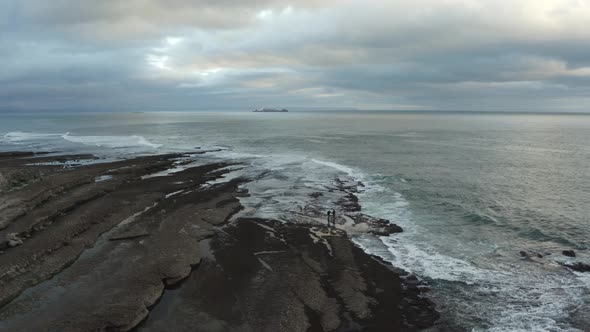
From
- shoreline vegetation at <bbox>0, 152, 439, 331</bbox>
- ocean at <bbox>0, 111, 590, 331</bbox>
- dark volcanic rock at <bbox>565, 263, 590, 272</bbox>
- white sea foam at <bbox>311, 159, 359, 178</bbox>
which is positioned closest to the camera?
shoreline vegetation at <bbox>0, 152, 439, 331</bbox>

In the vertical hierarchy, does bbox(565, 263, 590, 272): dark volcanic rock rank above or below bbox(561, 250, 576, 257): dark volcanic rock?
below

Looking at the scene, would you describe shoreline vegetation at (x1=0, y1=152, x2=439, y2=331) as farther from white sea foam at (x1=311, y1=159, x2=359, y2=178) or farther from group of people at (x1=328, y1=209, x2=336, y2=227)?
white sea foam at (x1=311, y1=159, x2=359, y2=178)

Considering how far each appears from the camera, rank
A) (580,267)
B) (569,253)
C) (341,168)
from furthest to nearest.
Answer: (341,168)
(569,253)
(580,267)

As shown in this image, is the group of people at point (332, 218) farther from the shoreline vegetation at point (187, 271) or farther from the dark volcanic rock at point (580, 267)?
the dark volcanic rock at point (580, 267)

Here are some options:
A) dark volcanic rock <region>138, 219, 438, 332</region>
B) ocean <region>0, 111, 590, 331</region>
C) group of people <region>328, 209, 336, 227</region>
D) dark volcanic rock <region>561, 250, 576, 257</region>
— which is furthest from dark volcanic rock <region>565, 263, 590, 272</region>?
group of people <region>328, 209, 336, 227</region>

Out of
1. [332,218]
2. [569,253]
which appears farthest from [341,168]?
[569,253]

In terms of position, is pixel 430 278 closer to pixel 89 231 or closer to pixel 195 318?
pixel 195 318

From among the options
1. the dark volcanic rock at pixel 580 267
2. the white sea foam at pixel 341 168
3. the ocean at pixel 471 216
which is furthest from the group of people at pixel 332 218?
the white sea foam at pixel 341 168

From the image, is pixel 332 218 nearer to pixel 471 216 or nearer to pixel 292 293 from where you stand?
pixel 471 216
